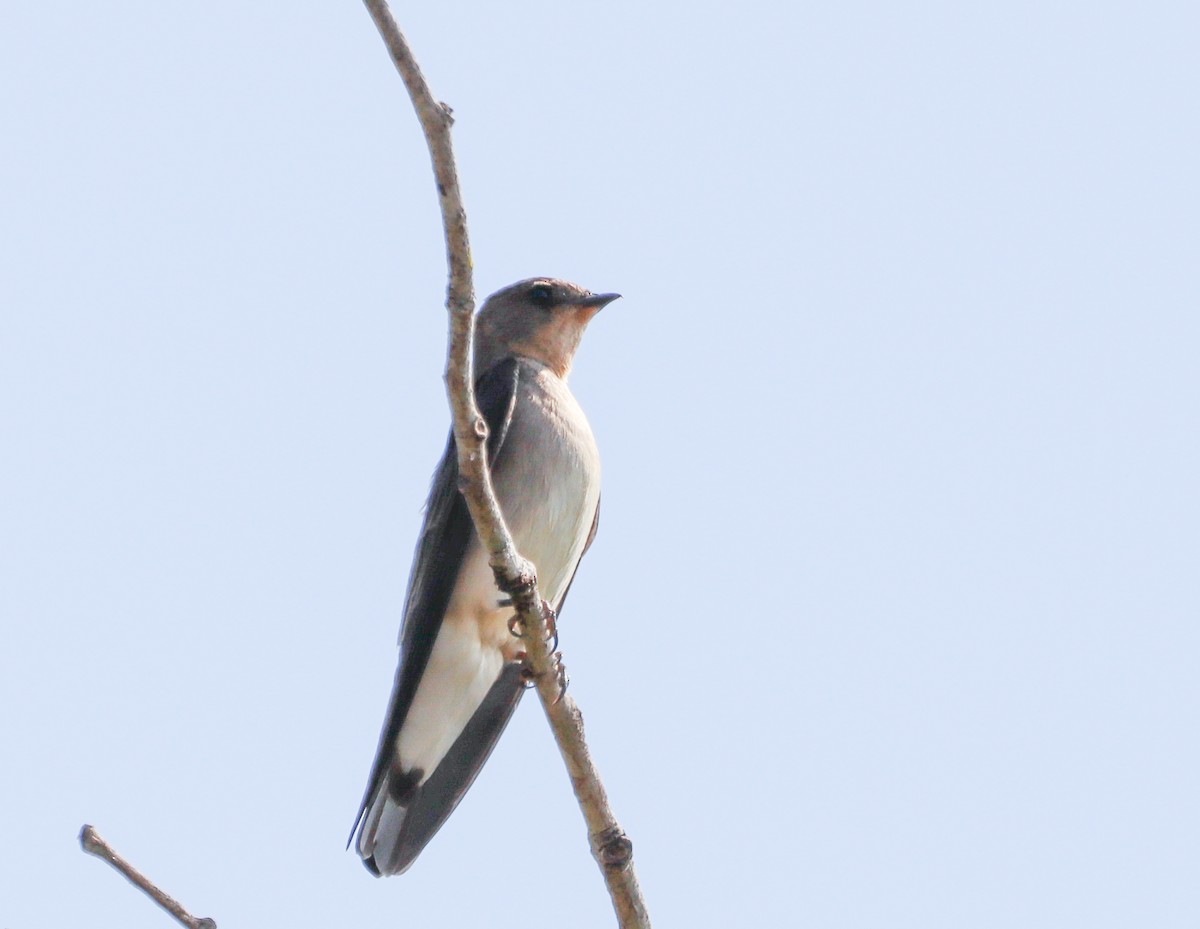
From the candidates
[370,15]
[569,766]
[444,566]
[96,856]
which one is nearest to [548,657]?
[569,766]

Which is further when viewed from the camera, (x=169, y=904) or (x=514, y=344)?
(x=514, y=344)

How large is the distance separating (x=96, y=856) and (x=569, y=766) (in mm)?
2354

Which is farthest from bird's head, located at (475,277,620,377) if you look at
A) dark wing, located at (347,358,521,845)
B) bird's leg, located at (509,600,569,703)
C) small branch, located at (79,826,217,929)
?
small branch, located at (79,826,217,929)

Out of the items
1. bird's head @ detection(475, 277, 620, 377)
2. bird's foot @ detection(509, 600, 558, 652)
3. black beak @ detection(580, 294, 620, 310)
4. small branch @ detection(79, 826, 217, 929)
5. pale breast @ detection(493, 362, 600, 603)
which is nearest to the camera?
small branch @ detection(79, 826, 217, 929)

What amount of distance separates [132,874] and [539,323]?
5511 millimetres

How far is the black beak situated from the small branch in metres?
5.63

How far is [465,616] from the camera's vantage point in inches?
307

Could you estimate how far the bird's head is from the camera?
29.7 ft

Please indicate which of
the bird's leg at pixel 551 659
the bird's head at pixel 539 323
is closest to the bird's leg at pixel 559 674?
the bird's leg at pixel 551 659

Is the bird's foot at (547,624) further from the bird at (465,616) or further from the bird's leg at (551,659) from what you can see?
the bird at (465,616)

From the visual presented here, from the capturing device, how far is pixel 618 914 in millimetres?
5707

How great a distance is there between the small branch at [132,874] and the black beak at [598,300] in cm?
563

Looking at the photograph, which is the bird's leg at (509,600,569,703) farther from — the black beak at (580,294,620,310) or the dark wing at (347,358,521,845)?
the black beak at (580,294,620,310)

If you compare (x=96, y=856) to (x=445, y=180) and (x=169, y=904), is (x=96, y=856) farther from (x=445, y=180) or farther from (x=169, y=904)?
(x=445, y=180)
